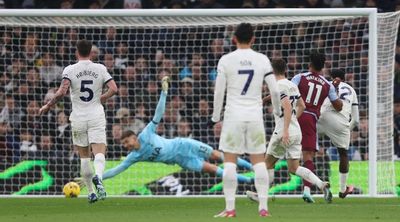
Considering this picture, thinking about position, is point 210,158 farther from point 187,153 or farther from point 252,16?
point 252,16

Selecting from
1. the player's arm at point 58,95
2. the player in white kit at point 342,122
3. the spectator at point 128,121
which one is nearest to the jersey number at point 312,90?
the player in white kit at point 342,122

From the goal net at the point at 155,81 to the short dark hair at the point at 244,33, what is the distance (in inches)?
317

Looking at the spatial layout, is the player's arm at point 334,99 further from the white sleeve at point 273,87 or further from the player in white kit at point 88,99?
the white sleeve at point 273,87

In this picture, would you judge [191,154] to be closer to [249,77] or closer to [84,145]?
[84,145]

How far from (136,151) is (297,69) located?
411 centimetres

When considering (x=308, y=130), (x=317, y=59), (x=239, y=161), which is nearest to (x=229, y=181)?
(x=317, y=59)

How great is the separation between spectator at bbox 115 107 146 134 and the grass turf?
3432 millimetres

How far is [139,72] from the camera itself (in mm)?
22500

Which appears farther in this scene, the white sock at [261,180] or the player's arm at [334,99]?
the player's arm at [334,99]

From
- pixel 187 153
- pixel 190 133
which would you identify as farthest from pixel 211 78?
pixel 187 153

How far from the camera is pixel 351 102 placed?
18969 mm

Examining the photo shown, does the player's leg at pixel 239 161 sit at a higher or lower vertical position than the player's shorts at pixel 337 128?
lower

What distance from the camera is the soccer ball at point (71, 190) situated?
19.7 metres

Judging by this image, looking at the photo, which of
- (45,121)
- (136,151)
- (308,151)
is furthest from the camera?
(45,121)
